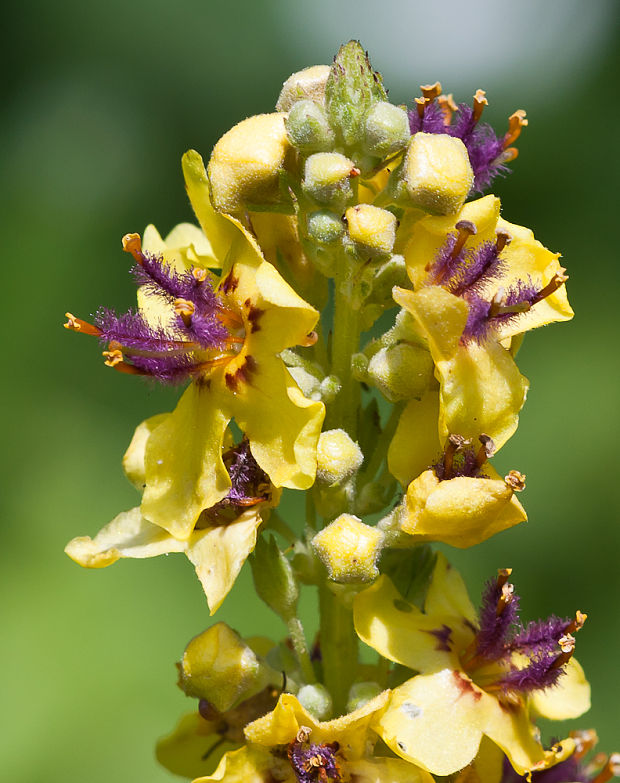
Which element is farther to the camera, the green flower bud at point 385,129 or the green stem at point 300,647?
the green stem at point 300,647

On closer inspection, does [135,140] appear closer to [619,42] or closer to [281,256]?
[619,42]

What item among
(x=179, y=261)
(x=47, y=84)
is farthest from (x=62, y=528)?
(x=47, y=84)

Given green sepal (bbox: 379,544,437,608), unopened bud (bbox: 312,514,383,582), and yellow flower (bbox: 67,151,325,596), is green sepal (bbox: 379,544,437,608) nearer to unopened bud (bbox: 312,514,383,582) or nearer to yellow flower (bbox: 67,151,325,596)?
unopened bud (bbox: 312,514,383,582)

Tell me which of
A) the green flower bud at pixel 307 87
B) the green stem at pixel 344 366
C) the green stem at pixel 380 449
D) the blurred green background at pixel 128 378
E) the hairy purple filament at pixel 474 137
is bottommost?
the blurred green background at pixel 128 378

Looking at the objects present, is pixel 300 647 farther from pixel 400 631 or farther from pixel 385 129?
pixel 385 129

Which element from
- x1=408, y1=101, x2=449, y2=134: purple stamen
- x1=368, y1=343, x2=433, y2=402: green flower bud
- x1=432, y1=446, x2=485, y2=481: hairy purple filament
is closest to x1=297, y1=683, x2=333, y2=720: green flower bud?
x1=432, y1=446, x2=485, y2=481: hairy purple filament

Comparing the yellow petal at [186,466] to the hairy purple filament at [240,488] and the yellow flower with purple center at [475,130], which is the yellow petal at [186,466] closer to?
the hairy purple filament at [240,488]

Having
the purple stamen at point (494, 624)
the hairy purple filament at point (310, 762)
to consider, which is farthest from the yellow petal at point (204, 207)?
the hairy purple filament at point (310, 762)

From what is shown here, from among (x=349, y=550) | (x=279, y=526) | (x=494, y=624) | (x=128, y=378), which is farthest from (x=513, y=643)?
(x=128, y=378)
